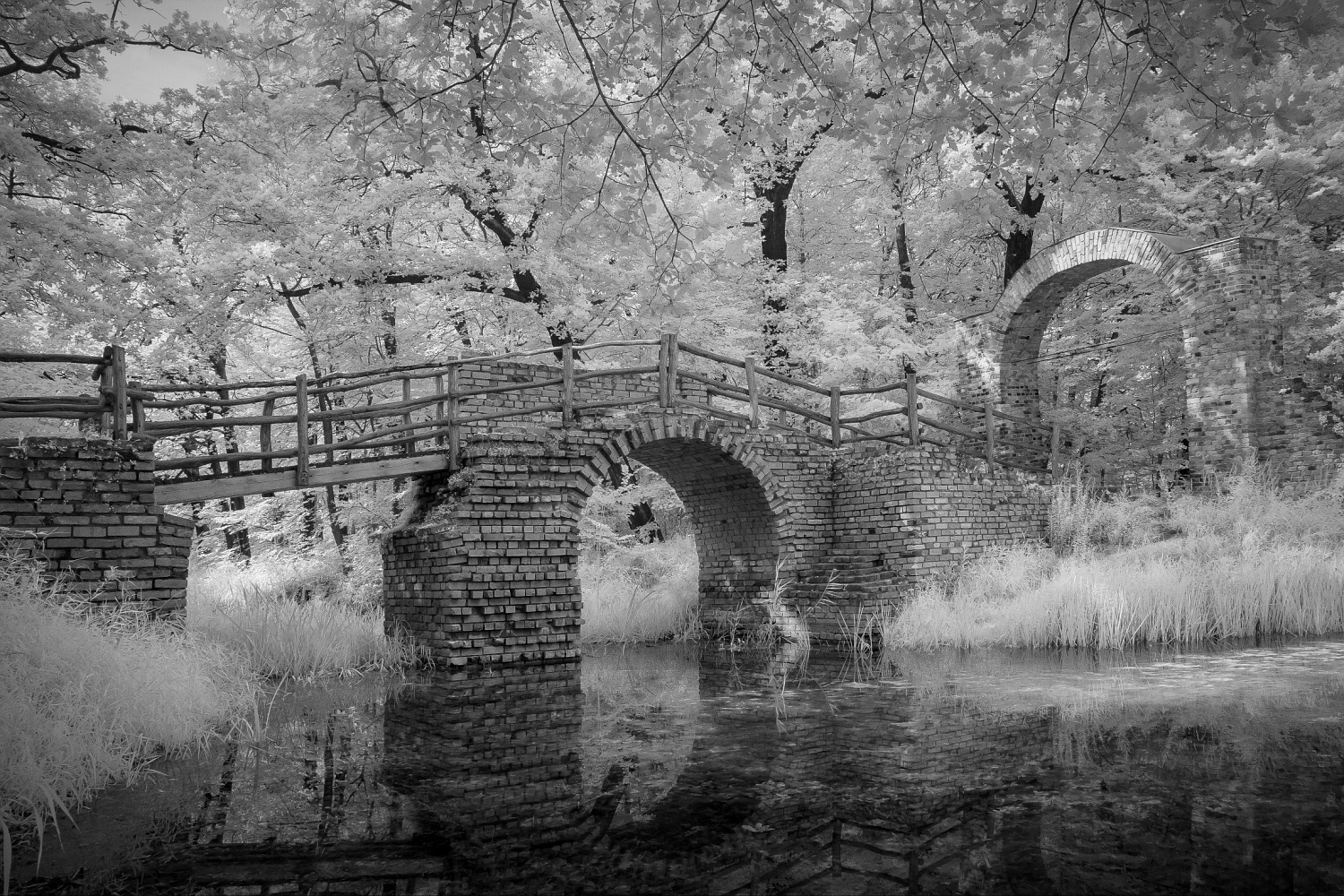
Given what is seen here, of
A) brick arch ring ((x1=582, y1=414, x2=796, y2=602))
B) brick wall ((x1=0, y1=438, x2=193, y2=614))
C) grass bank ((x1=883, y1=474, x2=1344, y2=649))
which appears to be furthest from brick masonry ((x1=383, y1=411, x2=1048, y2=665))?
brick wall ((x1=0, y1=438, x2=193, y2=614))

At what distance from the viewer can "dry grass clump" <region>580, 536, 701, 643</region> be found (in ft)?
41.4

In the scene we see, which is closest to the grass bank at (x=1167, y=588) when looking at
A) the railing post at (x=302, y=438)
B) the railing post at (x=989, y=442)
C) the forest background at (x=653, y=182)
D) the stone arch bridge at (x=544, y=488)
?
the stone arch bridge at (x=544, y=488)

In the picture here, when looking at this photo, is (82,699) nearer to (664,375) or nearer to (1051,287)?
(664,375)

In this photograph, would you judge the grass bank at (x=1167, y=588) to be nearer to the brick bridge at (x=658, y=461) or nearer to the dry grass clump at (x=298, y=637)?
the brick bridge at (x=658, y=461)

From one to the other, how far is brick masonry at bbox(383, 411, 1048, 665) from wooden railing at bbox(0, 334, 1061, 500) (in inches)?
13.8

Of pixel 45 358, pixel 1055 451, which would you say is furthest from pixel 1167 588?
pixel 45 358

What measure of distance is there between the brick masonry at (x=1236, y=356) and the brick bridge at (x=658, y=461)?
0.03 m

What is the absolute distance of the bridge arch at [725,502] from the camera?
11.5 meters

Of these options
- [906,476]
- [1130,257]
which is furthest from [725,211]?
[906,476]

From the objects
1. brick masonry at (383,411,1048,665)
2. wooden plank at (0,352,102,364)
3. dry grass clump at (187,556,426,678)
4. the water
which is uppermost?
wooden plank at (0,352,102,364)

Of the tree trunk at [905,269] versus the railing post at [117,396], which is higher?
the tree trunk at [905,269]

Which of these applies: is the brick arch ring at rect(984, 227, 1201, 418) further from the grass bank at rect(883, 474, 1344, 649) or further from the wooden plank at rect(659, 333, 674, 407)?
the wooden plank at rect(659, 333, 674, 407)

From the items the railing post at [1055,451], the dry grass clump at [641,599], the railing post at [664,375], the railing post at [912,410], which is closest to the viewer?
the railing post at [664,375]

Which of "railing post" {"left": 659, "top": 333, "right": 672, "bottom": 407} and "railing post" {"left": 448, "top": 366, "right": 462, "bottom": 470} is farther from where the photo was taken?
"railing post" {"left": 659, "top": 333, "right": 672, "bottom": 407}
